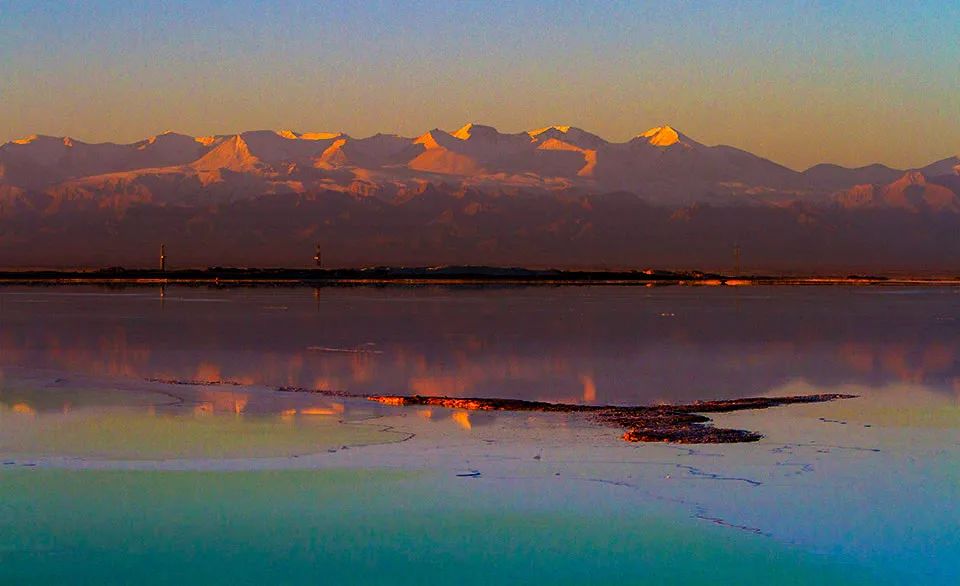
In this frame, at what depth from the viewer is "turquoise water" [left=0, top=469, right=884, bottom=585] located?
402 inches

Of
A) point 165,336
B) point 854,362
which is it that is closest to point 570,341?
point 854,362

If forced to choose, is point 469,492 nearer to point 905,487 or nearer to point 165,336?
point 905,487

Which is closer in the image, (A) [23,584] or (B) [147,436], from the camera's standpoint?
(A) [23,584]

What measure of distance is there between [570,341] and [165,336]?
11840 millimetres

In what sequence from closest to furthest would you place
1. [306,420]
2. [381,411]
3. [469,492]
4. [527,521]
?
[527,521] < [469,492] < [306,420] < [381,411]

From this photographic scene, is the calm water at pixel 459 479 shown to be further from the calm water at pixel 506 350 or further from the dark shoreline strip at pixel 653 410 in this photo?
the dark shoreline strip at pixel 653 410

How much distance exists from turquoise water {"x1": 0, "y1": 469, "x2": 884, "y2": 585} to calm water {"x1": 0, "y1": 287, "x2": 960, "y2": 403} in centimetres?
897

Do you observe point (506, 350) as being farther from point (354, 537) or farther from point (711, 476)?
point (354, 537)

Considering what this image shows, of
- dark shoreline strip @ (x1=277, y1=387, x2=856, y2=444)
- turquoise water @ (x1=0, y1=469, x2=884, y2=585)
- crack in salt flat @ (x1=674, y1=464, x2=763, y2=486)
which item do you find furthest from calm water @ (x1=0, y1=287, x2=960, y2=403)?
turquoise water @ (x1=0, y1=469, x2=884, y2=585)

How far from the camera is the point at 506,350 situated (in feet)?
106

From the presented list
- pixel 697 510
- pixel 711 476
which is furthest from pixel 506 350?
pixel 697 510

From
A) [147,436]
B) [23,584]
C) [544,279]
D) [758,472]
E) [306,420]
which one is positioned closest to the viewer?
[23,584]

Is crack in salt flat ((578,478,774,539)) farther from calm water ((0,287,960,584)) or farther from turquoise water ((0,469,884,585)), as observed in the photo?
turquoise water ((0,469,884,585))

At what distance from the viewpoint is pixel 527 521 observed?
12.0 meters
